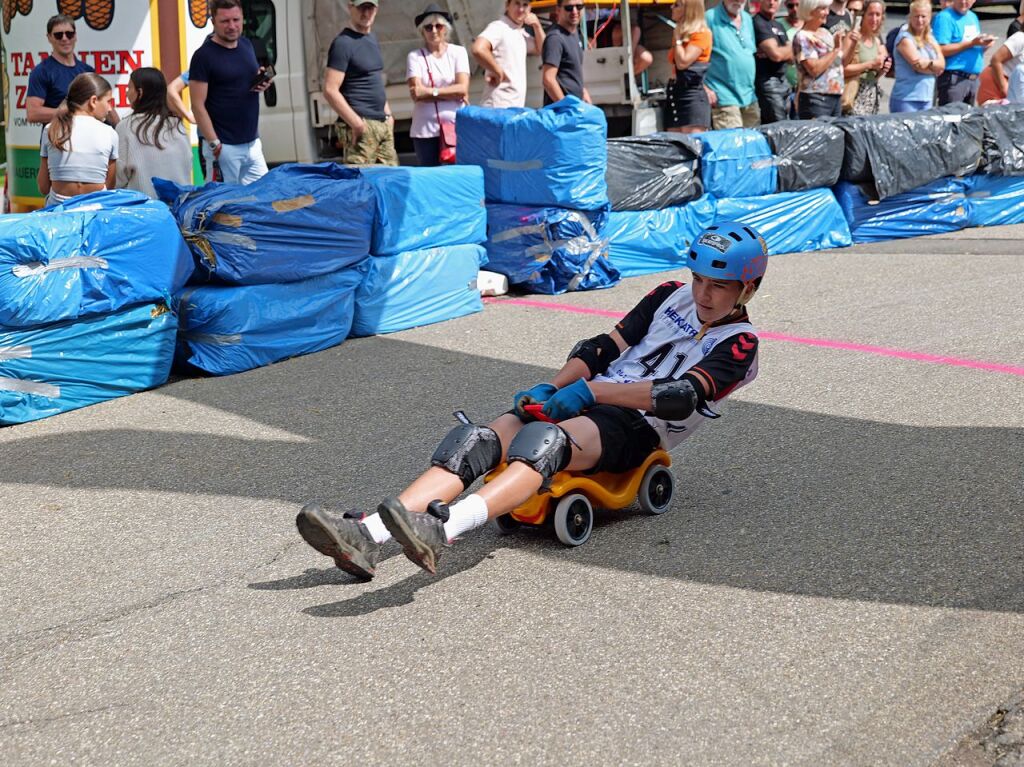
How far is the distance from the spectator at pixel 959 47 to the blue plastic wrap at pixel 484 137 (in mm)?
5629

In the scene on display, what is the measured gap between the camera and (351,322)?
26.4 feet

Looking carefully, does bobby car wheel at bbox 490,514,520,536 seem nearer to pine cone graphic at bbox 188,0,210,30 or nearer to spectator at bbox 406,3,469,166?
spectator at bbox 406,3,469,166

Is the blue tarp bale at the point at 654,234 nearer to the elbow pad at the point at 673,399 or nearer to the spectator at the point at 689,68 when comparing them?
the spectator at the point at 689,68

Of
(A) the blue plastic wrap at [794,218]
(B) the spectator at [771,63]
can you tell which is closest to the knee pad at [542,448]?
(A) the blue plastic wrap at [794,218]

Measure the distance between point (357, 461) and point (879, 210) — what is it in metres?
7.39

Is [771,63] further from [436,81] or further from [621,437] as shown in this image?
[621,437]

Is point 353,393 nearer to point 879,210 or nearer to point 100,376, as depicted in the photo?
point 100,376

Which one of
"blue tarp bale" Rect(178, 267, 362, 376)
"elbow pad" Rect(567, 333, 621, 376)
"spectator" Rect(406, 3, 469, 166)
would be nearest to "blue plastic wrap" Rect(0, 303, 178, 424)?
"blue tarp bale" Rect(178, 267, 362, 376)

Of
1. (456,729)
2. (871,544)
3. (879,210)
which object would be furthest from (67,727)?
(879,210)

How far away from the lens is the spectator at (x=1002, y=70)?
42.3ft

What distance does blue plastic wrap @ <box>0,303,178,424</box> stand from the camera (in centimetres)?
639

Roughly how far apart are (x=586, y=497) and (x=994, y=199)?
355 inches

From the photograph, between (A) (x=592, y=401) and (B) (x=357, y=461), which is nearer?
(A) (x=592, y=401)

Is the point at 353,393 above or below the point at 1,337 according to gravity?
below
